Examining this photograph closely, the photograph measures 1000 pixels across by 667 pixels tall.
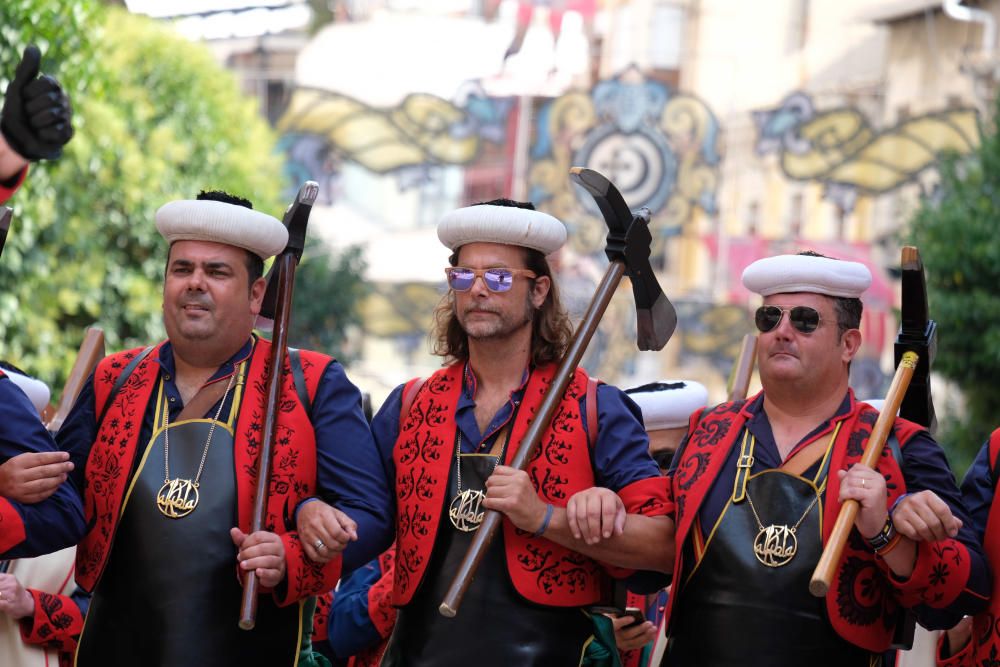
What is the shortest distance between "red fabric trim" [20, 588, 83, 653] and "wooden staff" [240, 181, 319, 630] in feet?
3.35

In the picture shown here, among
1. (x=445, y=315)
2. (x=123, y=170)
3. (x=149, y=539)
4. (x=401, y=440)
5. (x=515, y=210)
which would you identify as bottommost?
(x=149, y=539)

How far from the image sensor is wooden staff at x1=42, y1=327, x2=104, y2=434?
5.79 m

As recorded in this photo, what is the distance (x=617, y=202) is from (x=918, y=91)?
14743 millimetres

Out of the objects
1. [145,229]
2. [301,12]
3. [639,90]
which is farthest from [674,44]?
[145,229]

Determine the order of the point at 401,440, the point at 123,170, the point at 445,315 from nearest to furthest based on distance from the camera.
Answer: the point at 401,440, the point at 445,315, the point at 123,170

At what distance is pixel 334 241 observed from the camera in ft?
58.5

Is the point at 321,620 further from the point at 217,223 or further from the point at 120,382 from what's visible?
the point at 217,223

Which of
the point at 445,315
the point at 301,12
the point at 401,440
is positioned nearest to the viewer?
the point at 401,440

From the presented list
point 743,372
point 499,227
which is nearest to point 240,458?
point 499,227

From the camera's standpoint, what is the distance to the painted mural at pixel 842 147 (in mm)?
17719

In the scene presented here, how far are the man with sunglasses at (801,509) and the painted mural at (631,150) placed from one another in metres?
13.8

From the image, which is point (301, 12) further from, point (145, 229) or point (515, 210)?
point (515, 210)

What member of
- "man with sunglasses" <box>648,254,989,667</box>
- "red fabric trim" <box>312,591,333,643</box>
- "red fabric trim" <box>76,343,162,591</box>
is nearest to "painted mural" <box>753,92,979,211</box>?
"red fabric trim" <box>312,591,333,643</box>

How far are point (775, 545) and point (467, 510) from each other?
Result: 838 millimetres
